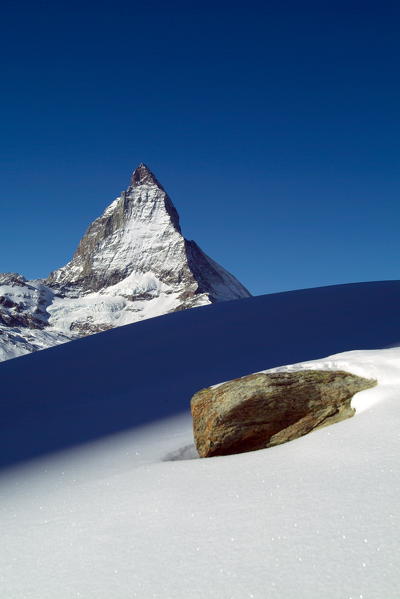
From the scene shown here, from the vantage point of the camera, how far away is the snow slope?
1.34 m

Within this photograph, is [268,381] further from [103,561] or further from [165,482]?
[103,561]

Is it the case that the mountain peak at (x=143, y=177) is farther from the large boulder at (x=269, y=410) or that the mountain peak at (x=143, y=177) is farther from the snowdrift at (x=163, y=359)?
the large boulder at (x=269, y=410)

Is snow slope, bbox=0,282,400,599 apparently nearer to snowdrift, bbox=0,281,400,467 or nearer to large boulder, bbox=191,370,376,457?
snowdrift, bbox=0,281,400,467

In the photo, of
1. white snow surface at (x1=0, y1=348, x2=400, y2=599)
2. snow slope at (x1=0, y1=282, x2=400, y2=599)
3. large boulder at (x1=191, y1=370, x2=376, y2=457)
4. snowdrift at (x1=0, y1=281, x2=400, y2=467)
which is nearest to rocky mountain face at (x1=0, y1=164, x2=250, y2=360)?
snowdrift at (x1=0, y1=281, x2=400, y2=467)

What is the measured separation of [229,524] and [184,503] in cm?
30

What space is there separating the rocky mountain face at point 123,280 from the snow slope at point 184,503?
4362 inches

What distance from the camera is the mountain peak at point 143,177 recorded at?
175m

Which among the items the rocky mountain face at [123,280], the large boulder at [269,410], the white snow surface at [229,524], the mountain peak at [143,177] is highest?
the mountain peak at [143,177]

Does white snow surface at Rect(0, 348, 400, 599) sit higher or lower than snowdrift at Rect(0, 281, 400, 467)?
lower

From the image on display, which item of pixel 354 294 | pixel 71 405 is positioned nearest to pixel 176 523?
pixel 71 405

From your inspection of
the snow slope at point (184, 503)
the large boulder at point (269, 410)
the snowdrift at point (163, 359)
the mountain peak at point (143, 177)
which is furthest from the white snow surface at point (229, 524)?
the mountain peak at point (143, 177)

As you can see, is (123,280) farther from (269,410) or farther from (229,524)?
(229,524)

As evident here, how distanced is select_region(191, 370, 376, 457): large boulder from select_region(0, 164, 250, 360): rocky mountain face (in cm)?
11182

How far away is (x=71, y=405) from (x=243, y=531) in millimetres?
2875
